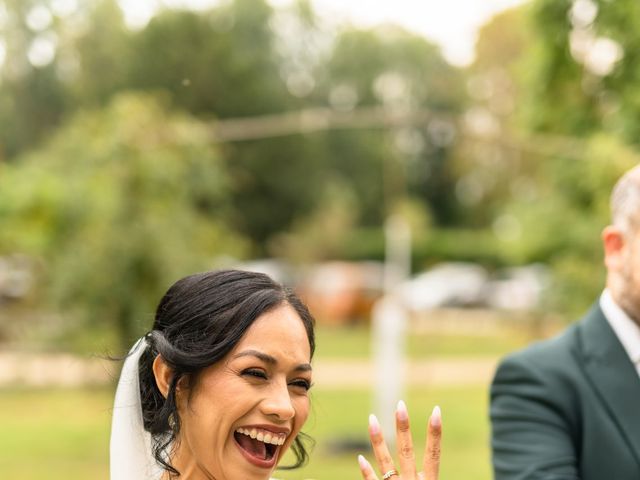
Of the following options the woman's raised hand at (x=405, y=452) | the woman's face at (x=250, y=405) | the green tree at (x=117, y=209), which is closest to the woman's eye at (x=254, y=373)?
the woman's face at (x=250, y=405)

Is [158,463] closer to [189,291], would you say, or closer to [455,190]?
[189,291]

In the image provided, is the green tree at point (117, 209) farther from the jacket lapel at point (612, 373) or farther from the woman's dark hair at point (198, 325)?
the woman's dark hair at point (198, 325)

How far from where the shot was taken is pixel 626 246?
2900 mm

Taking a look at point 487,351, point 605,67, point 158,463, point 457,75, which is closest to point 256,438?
point 158,463

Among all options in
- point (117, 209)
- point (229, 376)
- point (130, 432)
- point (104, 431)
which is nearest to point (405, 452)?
point (229, 376)

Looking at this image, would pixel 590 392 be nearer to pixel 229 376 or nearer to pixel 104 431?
pixel 229 376

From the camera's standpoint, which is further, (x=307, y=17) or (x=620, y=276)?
(x=307, y=17)

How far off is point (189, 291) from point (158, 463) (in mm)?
371

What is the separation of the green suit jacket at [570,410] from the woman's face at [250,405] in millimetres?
1000

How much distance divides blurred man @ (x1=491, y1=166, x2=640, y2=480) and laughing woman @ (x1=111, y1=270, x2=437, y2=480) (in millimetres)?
926

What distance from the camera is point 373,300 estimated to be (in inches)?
1283

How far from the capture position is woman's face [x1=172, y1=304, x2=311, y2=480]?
6.83 ft

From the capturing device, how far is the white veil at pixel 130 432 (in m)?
2.36

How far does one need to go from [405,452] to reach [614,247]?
114 cm
